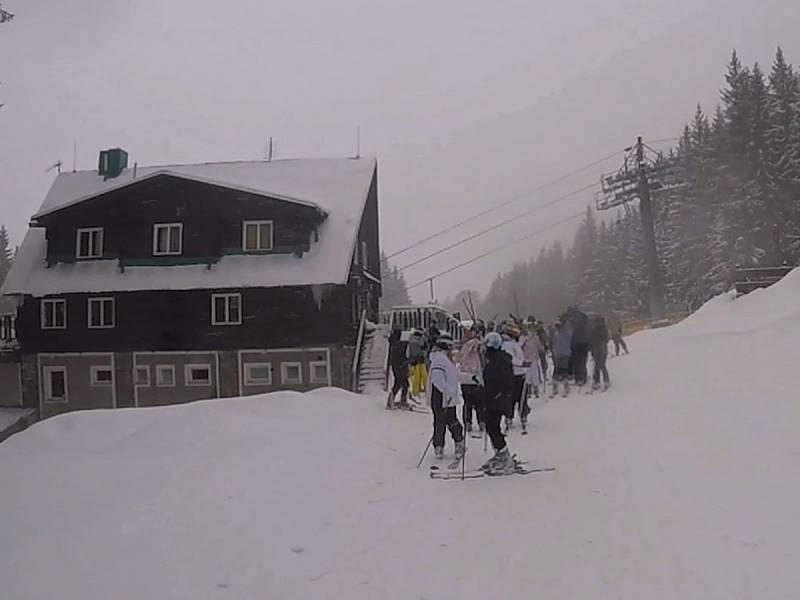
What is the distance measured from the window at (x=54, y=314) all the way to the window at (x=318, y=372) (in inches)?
408

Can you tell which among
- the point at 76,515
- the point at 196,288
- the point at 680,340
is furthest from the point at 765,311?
the point at 76,515

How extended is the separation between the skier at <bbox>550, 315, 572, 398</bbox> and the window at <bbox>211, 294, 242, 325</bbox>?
1533 cm

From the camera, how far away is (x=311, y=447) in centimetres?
1160

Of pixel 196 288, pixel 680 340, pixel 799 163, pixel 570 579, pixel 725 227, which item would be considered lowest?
pixel 570 579

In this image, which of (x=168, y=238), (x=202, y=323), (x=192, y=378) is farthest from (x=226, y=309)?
(x=168, y=238)

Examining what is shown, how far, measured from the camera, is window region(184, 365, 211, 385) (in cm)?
3027

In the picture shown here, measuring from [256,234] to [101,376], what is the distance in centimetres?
843

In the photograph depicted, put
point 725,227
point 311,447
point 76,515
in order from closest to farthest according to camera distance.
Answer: point 76,515 → point 311,447 → point 725,227

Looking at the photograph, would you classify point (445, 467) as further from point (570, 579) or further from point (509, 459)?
point (570, 579)

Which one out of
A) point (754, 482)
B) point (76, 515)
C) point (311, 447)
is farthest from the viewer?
point (311, 447)

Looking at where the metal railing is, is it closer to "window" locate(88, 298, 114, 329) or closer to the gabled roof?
the gabled roof

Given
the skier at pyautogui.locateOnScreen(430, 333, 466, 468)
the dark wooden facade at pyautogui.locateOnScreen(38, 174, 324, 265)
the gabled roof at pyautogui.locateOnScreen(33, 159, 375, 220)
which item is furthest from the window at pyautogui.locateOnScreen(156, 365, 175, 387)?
the skier at pyautogui.locateOnScreen(430, 333, 466, 468)

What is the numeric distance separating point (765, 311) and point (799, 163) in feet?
56.8

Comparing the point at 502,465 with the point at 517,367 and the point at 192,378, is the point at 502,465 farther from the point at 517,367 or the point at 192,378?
the point at 192,378
